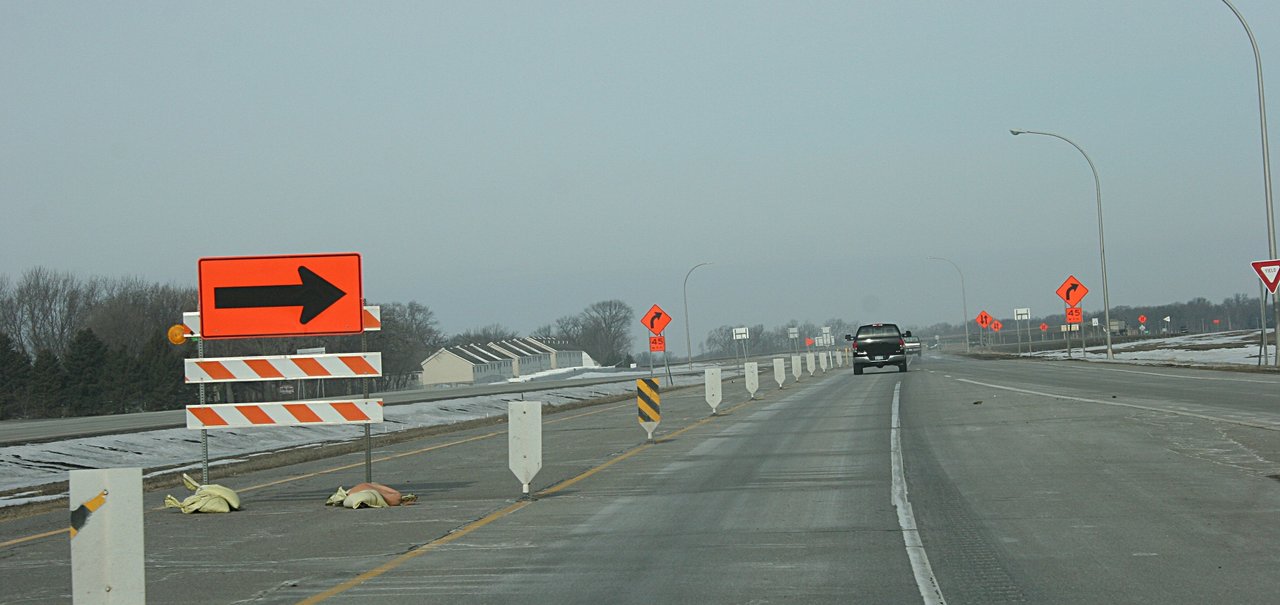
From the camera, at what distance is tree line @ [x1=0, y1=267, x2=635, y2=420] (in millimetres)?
72188

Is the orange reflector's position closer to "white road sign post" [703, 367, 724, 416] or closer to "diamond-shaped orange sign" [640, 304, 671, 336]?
"white road sign post" [703, 367, 724, 416]

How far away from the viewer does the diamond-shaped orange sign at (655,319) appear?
4544 cm

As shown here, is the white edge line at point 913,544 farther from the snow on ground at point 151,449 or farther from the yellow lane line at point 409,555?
the snow on ground at point 151,449

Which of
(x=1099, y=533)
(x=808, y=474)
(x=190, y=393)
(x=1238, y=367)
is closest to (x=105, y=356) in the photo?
(x=190, y=393)

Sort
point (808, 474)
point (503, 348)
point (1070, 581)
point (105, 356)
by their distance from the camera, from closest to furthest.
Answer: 1. point (1070, 581)
2. point (808, 474)
3. point (105, 356)
4. point (503, 348)

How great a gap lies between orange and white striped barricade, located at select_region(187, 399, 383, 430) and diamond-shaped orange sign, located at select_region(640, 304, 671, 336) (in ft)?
105

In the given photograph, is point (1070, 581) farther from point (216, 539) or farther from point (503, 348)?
point (503, 348)

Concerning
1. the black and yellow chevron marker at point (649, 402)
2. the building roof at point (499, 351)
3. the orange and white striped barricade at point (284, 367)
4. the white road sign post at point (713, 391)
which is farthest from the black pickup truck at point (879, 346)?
the building roof at point (499, 351)

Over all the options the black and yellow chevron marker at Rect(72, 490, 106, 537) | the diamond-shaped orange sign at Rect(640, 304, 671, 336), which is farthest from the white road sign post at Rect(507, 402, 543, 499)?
the diamond-shaped orange sign at Rect(640, 304, 671, 336)

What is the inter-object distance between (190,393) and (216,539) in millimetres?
74516

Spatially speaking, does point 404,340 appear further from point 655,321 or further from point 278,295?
point 278,295

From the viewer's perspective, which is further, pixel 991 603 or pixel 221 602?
pixel 221 602

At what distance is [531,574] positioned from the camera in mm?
8484

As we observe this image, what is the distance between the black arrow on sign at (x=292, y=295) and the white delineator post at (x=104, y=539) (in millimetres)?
7389
